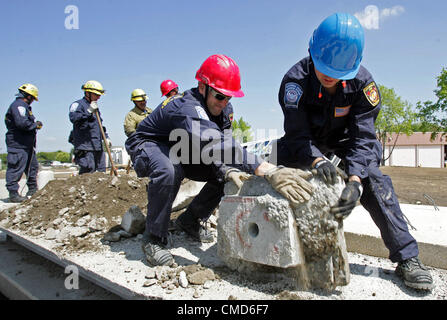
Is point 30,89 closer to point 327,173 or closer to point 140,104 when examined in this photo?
point 140,104

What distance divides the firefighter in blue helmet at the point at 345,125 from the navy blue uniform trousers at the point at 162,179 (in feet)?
2.71

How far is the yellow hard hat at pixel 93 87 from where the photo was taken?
5.80 meters

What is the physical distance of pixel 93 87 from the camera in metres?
5.84

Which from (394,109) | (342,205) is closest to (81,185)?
(342,205)

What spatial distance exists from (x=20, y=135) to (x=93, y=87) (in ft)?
5.32

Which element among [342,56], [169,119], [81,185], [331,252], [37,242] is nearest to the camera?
[331,252]

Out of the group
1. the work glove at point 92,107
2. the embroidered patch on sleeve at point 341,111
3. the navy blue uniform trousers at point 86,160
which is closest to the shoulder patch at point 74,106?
the work glove at point 92,107

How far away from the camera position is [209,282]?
2094 mm

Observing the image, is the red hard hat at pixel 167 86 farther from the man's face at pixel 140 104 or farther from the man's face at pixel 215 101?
the man's face at pixel 215 101

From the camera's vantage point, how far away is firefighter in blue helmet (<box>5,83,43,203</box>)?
5.63 meters

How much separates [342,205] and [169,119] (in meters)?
1.59

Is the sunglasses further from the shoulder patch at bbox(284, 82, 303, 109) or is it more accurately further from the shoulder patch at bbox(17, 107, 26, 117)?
the shoulder patch at bbox(17, 107, 26, 117)

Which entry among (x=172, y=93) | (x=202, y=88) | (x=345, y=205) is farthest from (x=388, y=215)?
(x=172, y=93)
